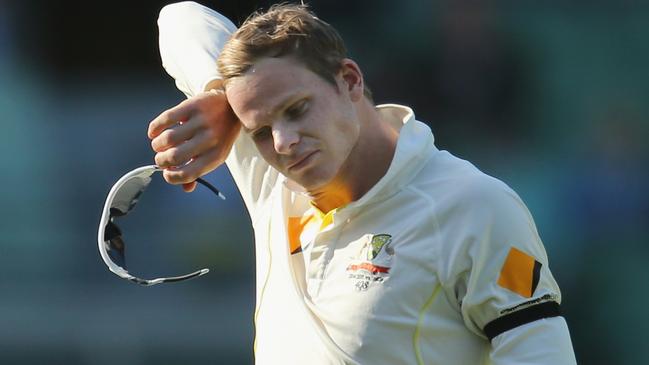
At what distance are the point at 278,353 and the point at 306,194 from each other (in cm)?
37

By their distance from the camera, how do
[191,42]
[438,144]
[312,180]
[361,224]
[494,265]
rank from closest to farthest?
[494,265] < [312,180] < [361,224] < [191,42] < [438,144]

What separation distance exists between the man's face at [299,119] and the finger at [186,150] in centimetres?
15

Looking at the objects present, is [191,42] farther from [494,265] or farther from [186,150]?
[494,265]

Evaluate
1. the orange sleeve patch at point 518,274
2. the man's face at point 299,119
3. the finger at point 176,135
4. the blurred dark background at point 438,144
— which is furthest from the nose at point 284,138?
the blurred dark background at point 438,144

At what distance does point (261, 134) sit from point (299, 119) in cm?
11

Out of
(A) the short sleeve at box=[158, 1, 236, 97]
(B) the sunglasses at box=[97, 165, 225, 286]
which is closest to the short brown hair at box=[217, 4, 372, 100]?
(B) the sunglasses at box=[97, 165, 225, 286]

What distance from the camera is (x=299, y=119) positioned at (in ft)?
8.58

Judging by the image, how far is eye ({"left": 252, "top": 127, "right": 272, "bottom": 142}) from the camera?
8.75 feet

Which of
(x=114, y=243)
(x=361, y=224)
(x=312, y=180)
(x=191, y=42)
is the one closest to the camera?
(x=312, y=180)

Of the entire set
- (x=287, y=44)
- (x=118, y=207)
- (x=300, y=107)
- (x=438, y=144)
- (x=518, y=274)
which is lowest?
(x=438, y=144)

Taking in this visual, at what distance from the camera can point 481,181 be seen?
8.61ft

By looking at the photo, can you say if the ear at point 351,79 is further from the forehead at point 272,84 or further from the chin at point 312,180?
the chin at point 312,180

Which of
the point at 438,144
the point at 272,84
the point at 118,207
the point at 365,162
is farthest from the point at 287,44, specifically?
the point at 438,144

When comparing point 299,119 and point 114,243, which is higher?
point 299,119
